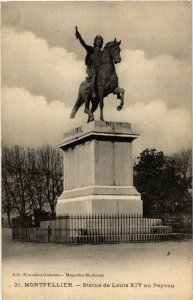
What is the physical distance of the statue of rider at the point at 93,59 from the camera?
67.6ft

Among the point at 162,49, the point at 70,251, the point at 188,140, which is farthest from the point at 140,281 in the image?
the point at 162,49

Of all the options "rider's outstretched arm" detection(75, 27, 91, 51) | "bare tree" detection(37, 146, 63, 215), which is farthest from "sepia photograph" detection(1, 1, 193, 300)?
"bare tree" detection(37, 146, 63, 215)

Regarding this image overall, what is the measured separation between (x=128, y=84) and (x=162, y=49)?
264 cm

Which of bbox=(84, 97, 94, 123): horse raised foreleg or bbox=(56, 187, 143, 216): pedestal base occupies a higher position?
bbox=(84, 97, 94, 123): horse raised foreleg

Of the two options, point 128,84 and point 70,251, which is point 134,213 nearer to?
point 70,251

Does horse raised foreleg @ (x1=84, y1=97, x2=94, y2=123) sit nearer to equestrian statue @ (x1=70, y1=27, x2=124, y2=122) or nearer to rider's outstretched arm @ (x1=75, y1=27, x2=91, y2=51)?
equestrian statue @ (x1=70, y1=27, x2=124, y2=122)

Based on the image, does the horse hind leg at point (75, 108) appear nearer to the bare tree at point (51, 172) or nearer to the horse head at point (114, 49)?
the horse head at point (114, 49)

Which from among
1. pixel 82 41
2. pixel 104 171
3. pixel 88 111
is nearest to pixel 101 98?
pixel 88 111

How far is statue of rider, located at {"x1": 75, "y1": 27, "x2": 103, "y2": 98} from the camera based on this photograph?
67.6 feet

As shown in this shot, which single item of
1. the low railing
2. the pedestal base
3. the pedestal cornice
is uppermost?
the pedestal cornice

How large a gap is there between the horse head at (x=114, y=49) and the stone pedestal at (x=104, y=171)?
230 cm

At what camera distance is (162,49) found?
1952 centimetres

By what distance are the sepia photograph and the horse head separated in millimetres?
34

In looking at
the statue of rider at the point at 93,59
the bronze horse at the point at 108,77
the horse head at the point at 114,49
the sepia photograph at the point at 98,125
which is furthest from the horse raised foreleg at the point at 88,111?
the horse head at the point at 114,49
